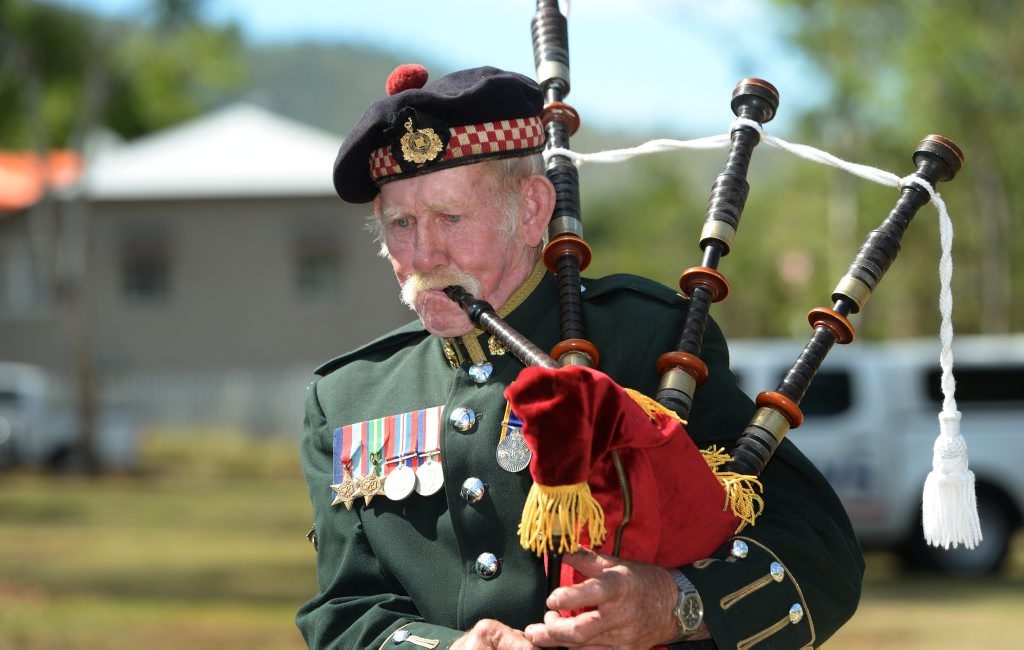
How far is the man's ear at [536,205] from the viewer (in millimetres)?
2566

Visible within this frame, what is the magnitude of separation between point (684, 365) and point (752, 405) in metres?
0.22

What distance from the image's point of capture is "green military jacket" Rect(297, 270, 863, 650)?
7.62 feet

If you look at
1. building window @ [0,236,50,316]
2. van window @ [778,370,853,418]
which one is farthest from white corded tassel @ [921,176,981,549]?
building window @ [0,236,50,316]

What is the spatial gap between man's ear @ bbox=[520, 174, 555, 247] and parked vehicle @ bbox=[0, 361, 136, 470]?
19298 millimetres

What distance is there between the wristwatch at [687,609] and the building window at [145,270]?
27048 mm

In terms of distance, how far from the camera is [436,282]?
97.2 inches

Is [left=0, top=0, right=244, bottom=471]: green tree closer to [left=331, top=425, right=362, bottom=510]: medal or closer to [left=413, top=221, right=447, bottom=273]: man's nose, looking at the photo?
[left=331, top=425, right=362, bottom=510]: medal

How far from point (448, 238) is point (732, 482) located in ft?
2.21

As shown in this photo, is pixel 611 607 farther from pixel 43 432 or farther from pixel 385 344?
pixel 43 432

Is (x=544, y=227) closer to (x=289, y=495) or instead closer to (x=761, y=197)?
(x=289, y=495)

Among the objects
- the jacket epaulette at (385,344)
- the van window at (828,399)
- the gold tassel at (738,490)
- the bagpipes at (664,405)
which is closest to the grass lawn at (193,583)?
the van window at (828,399)

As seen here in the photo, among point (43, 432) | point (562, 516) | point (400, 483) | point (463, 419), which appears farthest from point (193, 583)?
Answer: point (43, 432)

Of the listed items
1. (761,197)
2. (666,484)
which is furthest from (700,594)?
(761,197)

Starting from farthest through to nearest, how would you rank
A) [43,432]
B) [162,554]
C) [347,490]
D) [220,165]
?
[220,165] < [43,432] < [162,554] < [347,490]
